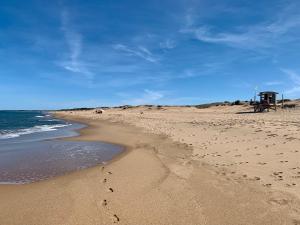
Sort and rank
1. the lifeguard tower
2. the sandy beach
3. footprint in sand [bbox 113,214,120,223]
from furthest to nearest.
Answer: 1. the lifeguard tower
2. the sandy beach
3. footprint in sand [bbox 113,214,120,223]

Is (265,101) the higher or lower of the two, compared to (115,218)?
higher

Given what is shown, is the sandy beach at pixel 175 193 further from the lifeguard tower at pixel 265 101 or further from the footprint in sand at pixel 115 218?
the lifeguard tower at pixel 265 101

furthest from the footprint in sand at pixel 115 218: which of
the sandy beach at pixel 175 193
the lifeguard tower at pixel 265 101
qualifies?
the lifeguard tower at pixel 265 101

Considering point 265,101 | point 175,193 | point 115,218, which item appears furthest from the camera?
point 265,101

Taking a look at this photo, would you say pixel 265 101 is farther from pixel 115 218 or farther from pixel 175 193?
pixel 115 218

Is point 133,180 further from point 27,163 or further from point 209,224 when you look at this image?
point 27,163

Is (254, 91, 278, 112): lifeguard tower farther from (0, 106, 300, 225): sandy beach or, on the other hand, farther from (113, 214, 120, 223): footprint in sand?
(113, 214, 120, 223): footprint in sand

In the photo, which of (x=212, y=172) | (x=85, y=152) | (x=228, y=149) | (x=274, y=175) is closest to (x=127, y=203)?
(x=212, y=172)

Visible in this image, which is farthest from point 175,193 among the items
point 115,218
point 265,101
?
point 265,101

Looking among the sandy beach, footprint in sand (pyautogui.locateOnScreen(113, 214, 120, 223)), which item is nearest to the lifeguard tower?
the sandy beach

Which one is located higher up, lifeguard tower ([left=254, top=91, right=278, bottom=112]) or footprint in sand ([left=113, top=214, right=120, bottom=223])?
lifeguard tower ([left=254, top=91, right=278, bottom=112])

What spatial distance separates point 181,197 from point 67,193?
9.75ft

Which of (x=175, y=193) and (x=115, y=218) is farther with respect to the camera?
(x=175, y=193)

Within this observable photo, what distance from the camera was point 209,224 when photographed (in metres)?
5.42
